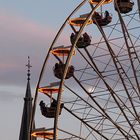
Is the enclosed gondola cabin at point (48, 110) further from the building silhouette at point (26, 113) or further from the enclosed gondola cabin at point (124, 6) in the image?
the building silhouette at point (26, 113)

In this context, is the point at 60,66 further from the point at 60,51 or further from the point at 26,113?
the point at 26,113

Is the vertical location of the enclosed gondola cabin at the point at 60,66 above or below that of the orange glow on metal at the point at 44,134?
above

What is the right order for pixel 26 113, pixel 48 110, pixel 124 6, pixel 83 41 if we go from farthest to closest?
pixel 26 113 < pixel 124 6 < pixel 83 41 < pixel 48 110

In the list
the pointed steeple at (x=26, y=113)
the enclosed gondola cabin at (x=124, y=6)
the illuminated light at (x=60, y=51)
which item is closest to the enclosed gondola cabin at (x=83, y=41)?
the illuminated light at (x=60, y=51)

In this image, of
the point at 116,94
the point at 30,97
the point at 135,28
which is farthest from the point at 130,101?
the point at 30,97

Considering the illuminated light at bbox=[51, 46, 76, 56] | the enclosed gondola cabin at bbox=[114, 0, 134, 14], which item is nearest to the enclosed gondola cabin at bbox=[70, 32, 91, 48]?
the illuminated light at bbox=[51, 46, 76, 56]

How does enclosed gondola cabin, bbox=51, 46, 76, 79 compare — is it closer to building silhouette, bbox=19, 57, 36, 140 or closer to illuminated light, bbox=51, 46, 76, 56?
illuminated light, bbox=51, 46, 76, 56

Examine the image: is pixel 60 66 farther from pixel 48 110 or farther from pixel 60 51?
pixel 48 110

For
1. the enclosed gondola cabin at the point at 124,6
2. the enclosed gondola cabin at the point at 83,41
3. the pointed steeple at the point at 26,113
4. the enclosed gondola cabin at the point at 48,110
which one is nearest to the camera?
the enclosed gondola cabin at the point at 48,110

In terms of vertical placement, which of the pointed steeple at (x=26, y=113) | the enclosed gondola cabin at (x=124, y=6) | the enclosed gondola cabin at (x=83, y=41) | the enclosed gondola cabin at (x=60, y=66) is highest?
the pointed steeple at (x=26, y=113)


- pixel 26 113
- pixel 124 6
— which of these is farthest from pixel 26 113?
pixel 124 6

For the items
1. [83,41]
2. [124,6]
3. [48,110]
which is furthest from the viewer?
[124,6]

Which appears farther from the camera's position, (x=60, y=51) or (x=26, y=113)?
(x=26, y=113)

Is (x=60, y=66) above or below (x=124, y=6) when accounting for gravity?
below
